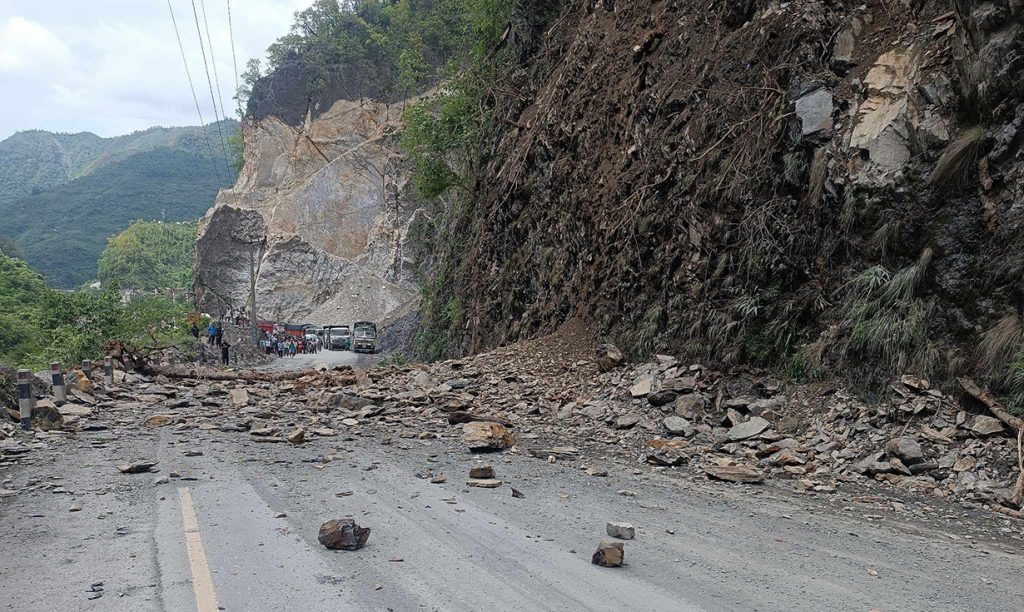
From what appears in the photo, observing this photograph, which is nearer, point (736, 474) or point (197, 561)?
point (197, 561)

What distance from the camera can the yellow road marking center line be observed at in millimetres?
3967

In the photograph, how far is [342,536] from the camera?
488cm

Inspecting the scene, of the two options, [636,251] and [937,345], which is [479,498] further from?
[636,251]

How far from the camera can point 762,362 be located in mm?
10180

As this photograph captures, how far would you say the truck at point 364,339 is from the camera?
1937 inches

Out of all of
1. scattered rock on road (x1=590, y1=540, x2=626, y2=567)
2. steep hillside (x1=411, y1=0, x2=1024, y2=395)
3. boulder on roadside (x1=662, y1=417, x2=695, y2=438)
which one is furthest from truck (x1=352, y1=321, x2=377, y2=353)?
scattered rock on road (x1=590, y1=540, x2=626, y2=567)

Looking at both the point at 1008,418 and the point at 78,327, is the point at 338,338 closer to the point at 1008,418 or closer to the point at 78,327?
the point at 78,327

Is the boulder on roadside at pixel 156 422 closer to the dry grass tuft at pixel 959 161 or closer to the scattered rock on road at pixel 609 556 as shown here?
the scattered rock on road at pixel 609 556

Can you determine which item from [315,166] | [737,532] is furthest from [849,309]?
[315,166]

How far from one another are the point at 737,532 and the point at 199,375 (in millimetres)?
15616

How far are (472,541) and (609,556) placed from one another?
1086 mm

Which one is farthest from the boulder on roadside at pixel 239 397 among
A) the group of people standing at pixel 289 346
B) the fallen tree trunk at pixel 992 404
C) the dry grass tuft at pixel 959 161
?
the group of people standing at pixel 289 346

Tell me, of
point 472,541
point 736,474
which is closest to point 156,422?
point 472,541

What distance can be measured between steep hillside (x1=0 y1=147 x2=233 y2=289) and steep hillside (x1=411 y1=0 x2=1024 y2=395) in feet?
444
